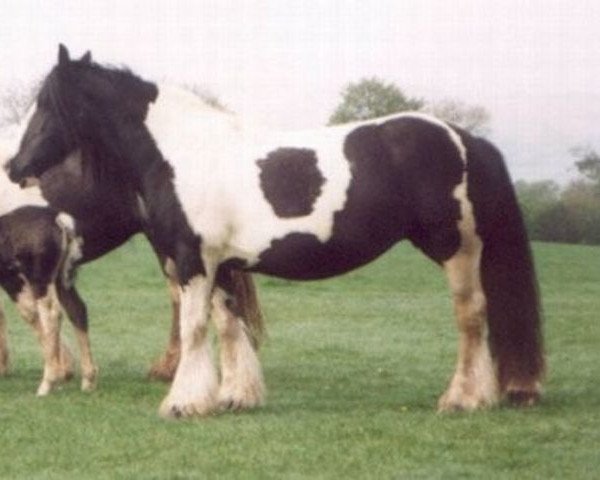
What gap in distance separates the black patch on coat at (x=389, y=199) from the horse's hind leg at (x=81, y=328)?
230 cm

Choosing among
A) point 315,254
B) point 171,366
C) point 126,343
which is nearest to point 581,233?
point 126,343

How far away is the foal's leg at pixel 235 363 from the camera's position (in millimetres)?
9391

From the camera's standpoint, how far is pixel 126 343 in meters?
14.9

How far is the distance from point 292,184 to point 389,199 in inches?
26.9

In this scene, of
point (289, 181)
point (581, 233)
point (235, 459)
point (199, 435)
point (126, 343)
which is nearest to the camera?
point (235, 459)

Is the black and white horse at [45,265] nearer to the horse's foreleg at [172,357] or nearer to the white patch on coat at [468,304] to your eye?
the horse's foreleg at [172,357]

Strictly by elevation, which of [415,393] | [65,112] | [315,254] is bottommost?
[415,393]

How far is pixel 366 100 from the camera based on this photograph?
4422 cm

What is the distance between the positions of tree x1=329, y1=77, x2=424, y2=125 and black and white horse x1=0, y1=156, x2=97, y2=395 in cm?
3099

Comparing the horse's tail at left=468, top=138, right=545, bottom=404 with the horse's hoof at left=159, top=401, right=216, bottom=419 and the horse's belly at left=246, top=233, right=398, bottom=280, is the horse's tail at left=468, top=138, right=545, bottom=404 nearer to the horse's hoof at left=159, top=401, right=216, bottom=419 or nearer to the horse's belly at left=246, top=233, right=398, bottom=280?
the horse's belly at left=246, top=233, right=398, bottom=280

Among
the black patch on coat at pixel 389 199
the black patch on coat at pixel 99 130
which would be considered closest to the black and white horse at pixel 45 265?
the black patch on coat at pixel 99 130

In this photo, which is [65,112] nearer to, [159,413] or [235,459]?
[159,413]

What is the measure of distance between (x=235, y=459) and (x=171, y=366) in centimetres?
417

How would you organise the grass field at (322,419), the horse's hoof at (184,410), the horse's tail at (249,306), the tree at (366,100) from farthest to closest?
the tree at (366,100) → the horse's tail at (249,306) → the horse's hoof at (184,410) → the grass field at (322,419)
